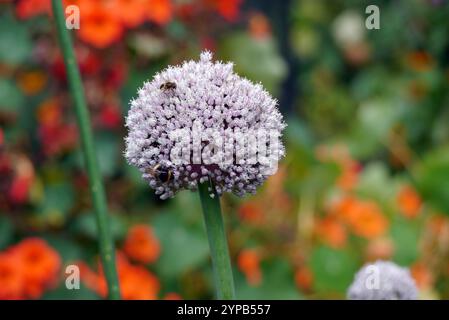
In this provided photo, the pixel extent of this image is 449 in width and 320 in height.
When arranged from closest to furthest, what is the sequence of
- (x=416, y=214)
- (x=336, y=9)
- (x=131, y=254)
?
(x=131, y=254) → (x=416, y=214) → (x=336, y=9)

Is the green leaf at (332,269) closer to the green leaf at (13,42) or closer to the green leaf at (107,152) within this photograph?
the green leaf at (107,152)

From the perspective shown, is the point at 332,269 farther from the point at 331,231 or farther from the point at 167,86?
the point at 167,86

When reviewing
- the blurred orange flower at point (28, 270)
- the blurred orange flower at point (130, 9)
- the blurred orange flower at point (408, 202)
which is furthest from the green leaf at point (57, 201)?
the blurred orange flower at point (408, 202)

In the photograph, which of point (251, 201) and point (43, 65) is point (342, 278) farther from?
point (43, 65)

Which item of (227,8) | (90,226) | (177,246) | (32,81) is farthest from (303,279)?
(32,81)

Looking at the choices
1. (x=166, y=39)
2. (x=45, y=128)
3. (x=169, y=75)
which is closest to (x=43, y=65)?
(x=45, y=128)

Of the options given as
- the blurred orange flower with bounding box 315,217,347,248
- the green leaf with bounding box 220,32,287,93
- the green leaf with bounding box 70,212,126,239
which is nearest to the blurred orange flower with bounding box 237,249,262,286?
the blurred orange flower with bounding box 315,217,347,248

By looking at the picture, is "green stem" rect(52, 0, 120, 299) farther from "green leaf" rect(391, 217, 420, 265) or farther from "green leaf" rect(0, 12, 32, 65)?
"green leaf" rect(391, 217, 420, 265)
